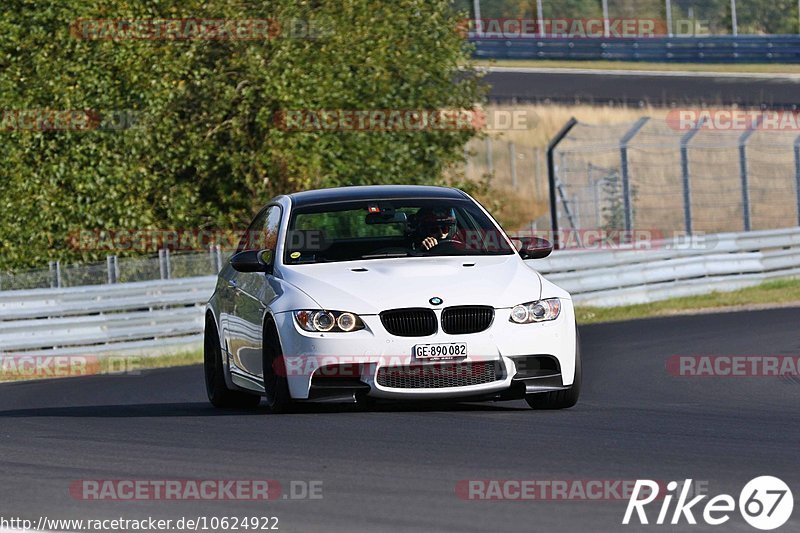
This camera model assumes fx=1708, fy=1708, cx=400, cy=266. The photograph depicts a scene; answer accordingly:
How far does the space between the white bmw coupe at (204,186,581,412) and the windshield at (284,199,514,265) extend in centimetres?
2

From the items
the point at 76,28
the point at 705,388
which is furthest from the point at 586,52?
the point at 705,388

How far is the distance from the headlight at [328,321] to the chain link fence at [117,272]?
11910mm

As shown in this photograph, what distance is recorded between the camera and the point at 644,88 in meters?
46.5

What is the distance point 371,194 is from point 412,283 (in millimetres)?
1492

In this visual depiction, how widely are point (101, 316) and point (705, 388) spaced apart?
10.5 metres

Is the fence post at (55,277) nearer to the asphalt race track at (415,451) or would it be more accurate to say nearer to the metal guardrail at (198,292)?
the metal guardrail at (198,292)

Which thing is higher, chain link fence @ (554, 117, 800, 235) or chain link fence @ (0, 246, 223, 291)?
chain link fence @ (0, 246, 223, 291)

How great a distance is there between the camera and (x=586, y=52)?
52.5m

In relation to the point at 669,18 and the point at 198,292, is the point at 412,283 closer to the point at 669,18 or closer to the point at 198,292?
the point at 198,292

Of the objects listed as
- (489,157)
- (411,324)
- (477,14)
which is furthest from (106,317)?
(477,14)

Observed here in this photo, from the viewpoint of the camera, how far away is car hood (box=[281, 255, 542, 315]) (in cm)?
1011

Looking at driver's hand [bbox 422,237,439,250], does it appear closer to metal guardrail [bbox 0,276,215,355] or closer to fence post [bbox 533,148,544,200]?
metal guardrail [bbox 0,276,215,355]

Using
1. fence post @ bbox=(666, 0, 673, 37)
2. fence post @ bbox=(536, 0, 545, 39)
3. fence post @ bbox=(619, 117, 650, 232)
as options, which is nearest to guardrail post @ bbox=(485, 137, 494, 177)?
fence post @ bbox=(666, 0, 673, 37)

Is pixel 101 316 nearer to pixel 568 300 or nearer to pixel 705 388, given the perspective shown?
pixel 705 388
